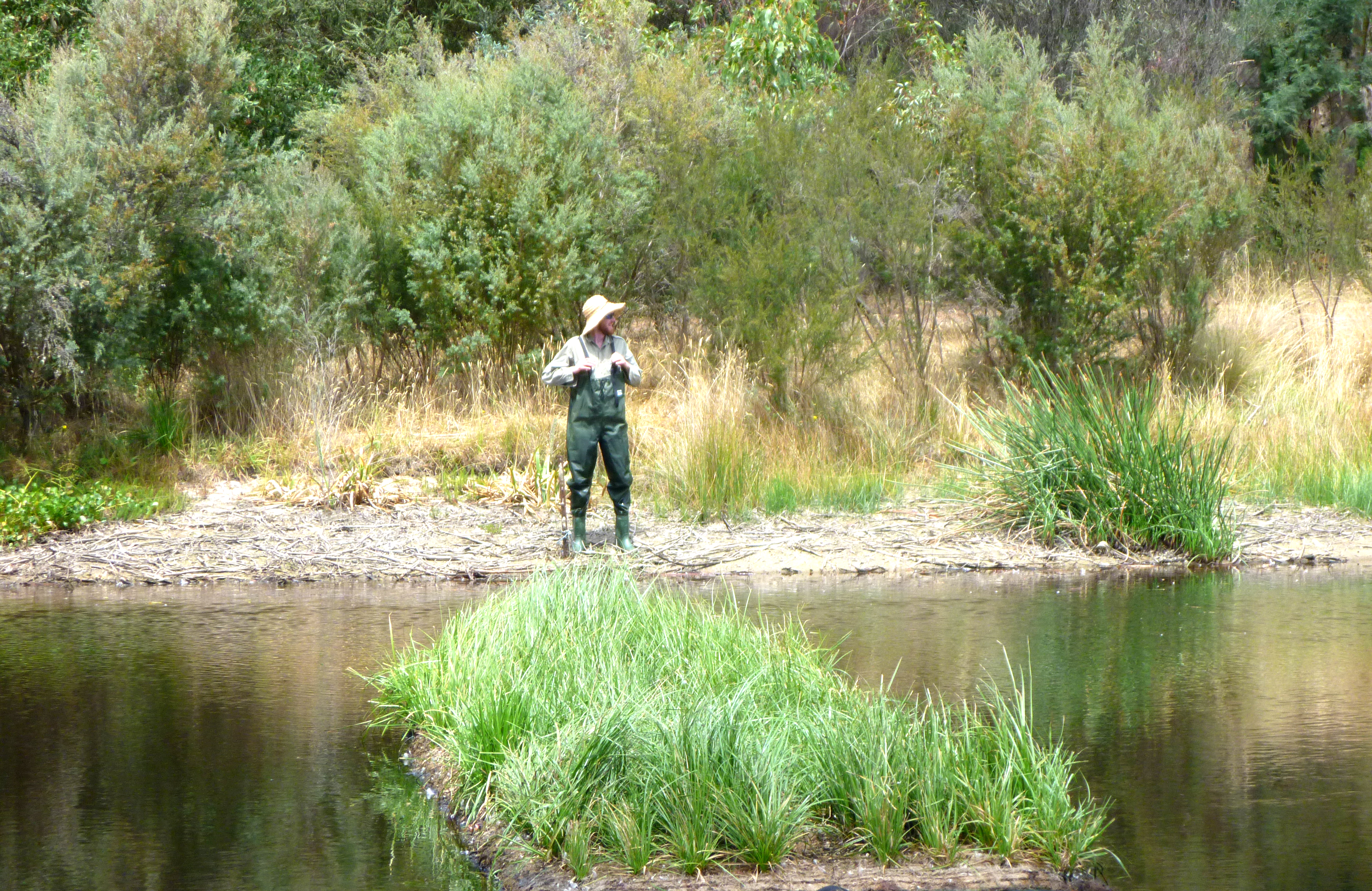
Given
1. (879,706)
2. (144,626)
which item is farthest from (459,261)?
(879,706)

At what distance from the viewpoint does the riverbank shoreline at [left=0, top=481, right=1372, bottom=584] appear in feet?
39.0

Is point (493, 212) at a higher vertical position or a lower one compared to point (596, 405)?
higher

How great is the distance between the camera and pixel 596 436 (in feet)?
39.1

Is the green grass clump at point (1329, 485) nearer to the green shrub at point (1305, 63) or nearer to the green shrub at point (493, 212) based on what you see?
the green shrub at point (493, 212)

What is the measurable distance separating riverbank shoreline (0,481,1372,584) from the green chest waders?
21.0 inches

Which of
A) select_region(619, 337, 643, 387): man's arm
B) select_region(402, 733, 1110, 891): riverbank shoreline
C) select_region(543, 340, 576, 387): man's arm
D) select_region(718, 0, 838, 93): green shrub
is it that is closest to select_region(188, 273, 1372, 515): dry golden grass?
select_region(619, 337, 643, 387): man's arm

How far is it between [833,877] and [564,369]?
7.04 metres

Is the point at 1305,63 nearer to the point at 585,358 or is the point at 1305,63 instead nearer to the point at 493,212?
the point at 493,212

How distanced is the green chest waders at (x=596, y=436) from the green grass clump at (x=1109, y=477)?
3.31 metres

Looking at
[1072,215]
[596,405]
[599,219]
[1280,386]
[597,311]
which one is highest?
[599,219]

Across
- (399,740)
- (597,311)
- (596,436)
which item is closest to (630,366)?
(597,311)

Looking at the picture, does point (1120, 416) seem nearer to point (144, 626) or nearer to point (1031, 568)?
point (1031, 568)

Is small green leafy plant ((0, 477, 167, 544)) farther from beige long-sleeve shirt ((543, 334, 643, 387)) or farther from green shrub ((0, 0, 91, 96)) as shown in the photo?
green shrub ((0, 0, 91, 96))

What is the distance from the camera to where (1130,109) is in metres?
17.4
